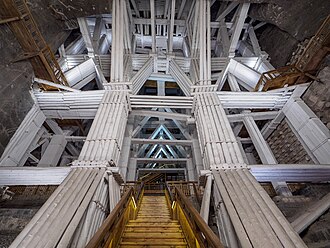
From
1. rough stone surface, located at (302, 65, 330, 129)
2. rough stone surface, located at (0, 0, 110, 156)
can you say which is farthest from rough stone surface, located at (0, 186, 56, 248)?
rough stone surface, located at (302, 65, 330, 129)

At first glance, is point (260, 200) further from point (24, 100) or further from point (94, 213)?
point (24, 100)

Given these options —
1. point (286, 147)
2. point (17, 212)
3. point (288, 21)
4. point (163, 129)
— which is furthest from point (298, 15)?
point (17, 212)

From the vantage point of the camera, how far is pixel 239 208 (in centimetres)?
343

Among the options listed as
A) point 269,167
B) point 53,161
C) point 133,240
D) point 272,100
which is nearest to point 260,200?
point 269,167

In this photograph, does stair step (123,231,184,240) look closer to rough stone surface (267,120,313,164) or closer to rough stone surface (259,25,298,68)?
rough stone surface (267,120,313,164)

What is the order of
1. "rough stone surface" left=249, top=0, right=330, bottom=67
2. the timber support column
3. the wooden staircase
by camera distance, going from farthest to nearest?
"rough stone surface" left=249, top=0, right=330, bottom=67 < the wooden staircase < the timber support column

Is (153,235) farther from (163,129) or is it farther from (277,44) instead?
(277,44)

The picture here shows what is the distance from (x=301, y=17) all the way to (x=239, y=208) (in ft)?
30.4

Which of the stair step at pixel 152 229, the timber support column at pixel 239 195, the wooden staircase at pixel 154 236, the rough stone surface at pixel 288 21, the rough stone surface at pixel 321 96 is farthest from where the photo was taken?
the rough stone surface at pixel 288 21

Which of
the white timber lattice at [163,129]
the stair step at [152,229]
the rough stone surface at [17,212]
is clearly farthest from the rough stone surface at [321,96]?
the rough stone surface at [17,212]

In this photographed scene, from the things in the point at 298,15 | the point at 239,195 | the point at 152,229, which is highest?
the point at 298,15

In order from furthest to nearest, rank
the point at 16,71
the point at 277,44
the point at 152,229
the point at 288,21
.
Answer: the point at 277,44
the point at 288,21
the point at 16,71
the point at 152,229

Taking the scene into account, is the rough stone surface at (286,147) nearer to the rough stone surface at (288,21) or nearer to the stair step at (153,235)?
the rough stone surface at (288,21)

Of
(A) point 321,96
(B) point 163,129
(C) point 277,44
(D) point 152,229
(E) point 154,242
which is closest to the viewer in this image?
(E) point 154,242
